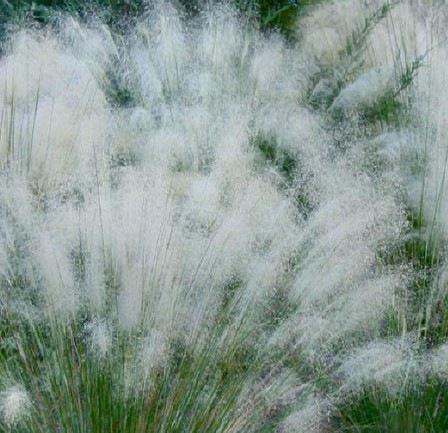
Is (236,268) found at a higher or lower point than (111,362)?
higher

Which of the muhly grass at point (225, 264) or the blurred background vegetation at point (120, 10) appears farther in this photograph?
the blurred background vegetation at point (120, 10)

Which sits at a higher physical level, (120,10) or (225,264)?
(120,10)

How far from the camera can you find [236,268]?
167 cm

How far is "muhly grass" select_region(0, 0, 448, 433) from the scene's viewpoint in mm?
1460

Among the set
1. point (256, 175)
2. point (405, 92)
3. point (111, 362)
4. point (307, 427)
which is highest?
point (405, 92)

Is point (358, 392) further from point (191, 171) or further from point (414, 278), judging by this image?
point (191, 171)

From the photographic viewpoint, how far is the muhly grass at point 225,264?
1460 mm

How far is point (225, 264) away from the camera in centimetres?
163

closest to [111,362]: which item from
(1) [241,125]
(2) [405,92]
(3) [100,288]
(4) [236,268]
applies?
(3) [100,288]

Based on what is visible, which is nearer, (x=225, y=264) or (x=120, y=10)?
(x=225, y=264)

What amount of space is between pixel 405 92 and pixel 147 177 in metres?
0.91

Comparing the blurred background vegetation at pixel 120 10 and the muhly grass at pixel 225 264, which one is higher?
the blurred background vegetation at pixel 120 10

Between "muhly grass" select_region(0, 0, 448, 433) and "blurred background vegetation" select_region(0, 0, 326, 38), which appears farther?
"blurred background vegetation" select_region(0, 0, 326, 38)

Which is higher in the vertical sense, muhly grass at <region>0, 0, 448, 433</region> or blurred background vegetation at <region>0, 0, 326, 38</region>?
blurred background vegetation at <region>0, 0, 326, 38</region>
